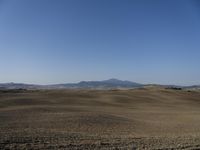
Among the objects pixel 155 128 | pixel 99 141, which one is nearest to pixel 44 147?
pixel 99 141

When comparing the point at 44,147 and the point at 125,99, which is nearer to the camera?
the point at 44,147

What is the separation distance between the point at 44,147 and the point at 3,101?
20.9 meters

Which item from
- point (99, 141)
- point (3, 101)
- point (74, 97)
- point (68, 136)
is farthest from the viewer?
point (74, 97)

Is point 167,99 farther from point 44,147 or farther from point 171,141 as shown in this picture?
point 44,147

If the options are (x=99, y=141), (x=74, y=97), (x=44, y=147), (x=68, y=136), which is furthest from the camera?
(x=74, y=97)

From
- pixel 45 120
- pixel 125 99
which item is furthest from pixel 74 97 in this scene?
pixel 45 120

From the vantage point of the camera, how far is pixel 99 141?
1199 cm

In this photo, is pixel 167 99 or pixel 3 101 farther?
pixel 167 99

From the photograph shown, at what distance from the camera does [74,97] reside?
125 feet

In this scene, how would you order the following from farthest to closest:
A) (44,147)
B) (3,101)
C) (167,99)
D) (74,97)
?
1. (167,99)
2. (74,97)
3. (3,101)
4. (44,147)

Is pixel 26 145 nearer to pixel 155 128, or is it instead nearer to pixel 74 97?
pixel 155 128

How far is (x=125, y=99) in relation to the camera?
126ft

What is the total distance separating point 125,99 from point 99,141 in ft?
87.4

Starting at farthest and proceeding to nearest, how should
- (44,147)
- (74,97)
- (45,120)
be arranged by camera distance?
(74,97) < (45,120) < (44,147)
